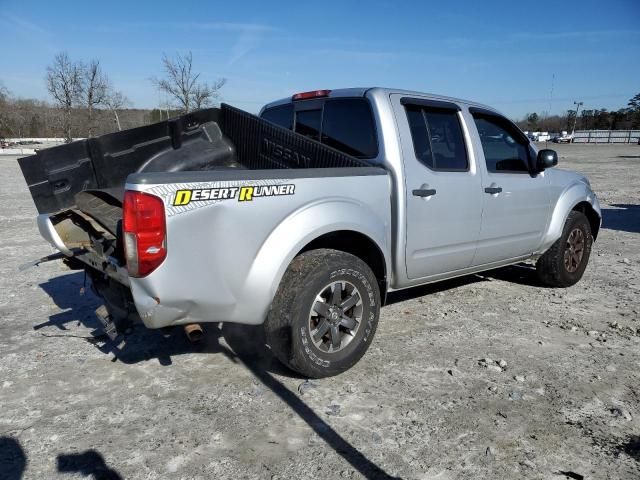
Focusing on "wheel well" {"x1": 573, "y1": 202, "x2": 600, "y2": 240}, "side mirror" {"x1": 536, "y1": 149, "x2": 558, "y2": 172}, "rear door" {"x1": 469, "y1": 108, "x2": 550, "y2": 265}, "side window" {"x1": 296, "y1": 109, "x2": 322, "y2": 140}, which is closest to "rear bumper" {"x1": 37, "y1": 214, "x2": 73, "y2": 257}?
"side window" {"x1": 296, "y1": 109, "x2": 322, "y2": 140}

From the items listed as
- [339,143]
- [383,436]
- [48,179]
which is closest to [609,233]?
[339,143]

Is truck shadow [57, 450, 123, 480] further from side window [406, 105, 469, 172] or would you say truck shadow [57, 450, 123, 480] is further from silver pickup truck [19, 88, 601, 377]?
side window [406, 105, 469, 172]

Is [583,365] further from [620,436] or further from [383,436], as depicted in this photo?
[383,436]

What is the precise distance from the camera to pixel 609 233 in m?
8.45

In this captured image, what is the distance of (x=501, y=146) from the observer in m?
4.65

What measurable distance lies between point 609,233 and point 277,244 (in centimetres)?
767

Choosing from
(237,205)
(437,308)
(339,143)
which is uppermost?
(339,143)

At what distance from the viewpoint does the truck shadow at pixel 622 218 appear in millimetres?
8992

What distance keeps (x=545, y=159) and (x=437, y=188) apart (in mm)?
1532

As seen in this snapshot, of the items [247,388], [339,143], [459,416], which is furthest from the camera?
[339,143]

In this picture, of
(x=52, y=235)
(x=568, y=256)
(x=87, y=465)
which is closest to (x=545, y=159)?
(x=568, y=256)

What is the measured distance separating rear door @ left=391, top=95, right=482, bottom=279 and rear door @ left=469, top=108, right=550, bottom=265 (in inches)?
7.2

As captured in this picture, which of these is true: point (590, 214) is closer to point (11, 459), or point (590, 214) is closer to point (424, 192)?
point (424, 192)

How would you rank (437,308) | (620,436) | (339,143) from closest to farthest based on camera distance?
(620,436), (339,143), (437,308)
